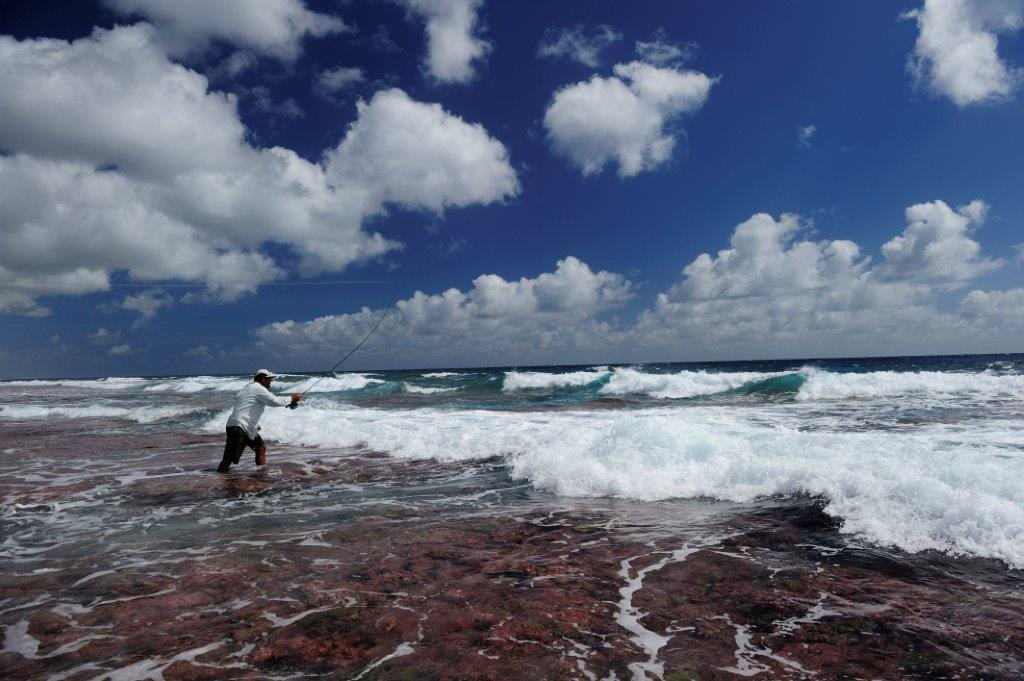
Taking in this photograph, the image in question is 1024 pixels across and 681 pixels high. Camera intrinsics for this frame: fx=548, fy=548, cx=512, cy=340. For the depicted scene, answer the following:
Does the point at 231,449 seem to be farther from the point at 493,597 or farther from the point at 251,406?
the point at 493,597

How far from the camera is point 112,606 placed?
4.22 metres

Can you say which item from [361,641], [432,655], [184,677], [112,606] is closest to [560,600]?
[432,655]

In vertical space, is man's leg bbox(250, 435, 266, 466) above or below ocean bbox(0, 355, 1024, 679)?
above

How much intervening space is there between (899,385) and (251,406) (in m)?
28.2

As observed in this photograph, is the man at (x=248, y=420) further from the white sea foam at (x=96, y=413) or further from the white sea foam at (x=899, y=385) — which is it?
the white sea foam at (x=899, y=385)

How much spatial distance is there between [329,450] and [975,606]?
1128cm

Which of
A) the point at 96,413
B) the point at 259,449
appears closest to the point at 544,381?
the point at 96,413

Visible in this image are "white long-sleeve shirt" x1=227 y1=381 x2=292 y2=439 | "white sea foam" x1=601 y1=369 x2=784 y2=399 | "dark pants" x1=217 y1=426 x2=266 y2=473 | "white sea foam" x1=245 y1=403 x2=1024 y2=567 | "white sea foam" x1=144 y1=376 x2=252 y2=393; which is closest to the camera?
"white sea foam" x1=245 y1=403 x2=1024 y2=567

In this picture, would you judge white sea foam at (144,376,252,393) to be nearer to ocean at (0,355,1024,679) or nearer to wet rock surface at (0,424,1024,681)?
ocean at (0,355,1024,679)

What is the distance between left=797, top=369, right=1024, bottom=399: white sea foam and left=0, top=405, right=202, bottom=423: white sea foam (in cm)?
2658

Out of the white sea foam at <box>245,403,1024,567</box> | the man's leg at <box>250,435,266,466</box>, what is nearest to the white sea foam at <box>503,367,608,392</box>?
the white sea foam at <box>245,403,1024,567</box>

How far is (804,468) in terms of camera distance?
7273 mm

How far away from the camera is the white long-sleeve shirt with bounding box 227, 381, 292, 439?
9938 millimetres

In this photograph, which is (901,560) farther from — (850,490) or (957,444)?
(957,444)
